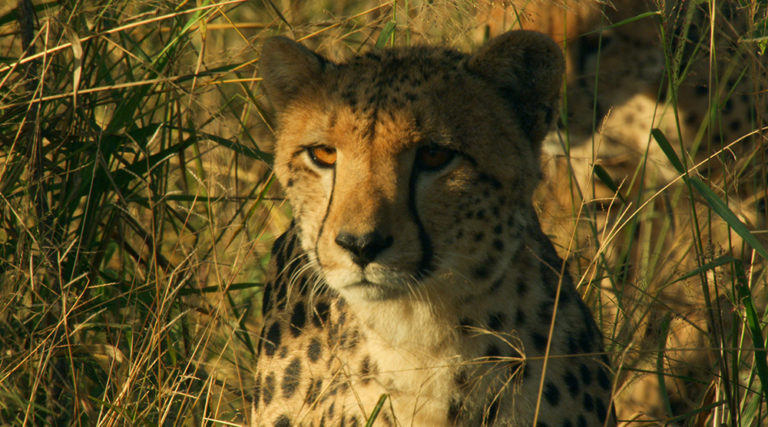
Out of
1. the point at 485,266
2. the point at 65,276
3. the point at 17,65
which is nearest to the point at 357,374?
the point at 485,266

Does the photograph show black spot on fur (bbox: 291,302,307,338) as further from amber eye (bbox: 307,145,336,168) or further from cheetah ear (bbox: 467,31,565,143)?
cheetah ear (bbox: 467,31,565,143)

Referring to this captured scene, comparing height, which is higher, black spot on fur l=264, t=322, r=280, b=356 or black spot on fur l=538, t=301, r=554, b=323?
black spot on fur l=538, t=301, r=554, b=323

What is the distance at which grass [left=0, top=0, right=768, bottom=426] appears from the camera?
206cm

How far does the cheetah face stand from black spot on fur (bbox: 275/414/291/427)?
464 mm

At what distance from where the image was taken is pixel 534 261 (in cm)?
201

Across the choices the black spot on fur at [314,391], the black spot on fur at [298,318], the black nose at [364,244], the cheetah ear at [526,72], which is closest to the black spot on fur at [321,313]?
the black spot on fur at [298,318]

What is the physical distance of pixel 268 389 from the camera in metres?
2.31

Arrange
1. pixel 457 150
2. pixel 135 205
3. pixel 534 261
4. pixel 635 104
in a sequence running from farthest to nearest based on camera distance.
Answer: pixel 635 104 < pixel 135 205 < pixel 534 261 < pixel 457 150

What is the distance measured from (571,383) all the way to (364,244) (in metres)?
0.54

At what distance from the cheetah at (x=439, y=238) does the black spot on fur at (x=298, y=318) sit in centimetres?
25

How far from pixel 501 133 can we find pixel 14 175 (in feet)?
3.75

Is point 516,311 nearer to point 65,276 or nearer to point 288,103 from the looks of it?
point 288,103

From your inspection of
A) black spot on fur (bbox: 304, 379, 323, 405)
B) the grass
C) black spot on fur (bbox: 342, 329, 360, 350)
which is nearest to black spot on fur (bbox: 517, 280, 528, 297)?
the grass

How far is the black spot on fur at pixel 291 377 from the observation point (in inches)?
87.6
